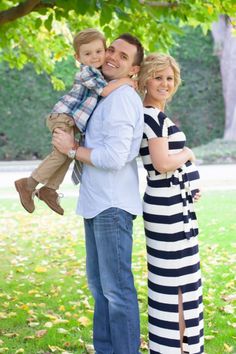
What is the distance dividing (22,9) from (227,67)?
14.5 meters

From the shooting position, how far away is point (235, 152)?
57.3 feet

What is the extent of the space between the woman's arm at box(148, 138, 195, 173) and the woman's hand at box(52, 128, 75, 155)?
392 millimetres

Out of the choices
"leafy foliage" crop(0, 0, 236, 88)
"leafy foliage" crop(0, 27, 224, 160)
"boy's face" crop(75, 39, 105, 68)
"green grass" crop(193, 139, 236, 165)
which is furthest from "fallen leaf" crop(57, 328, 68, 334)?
"leafy foliage" crop(0, 27, 224, 160)

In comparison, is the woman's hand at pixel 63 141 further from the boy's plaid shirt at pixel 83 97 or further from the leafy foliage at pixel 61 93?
the leafy foliage at pixel 61 93

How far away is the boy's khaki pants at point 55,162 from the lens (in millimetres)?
3244

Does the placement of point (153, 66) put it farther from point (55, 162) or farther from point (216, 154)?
point (216, 154)

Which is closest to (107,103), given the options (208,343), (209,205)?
(208,343)

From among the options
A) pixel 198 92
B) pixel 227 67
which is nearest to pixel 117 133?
pixel 198 92

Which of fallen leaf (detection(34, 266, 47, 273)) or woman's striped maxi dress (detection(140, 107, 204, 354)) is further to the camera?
fallen leaf (detection(34, 266, 47, 273))

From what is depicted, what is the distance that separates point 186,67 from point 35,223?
10763 millimetres

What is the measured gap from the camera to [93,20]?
26.9 feet

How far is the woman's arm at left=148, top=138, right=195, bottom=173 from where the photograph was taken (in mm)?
3150

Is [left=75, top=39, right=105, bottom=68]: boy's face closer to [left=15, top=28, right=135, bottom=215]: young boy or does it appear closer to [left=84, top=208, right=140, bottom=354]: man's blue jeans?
[left=15, top=28, right=135, bottom=215]: young boy

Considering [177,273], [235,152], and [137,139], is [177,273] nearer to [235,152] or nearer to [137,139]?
[137,139]
